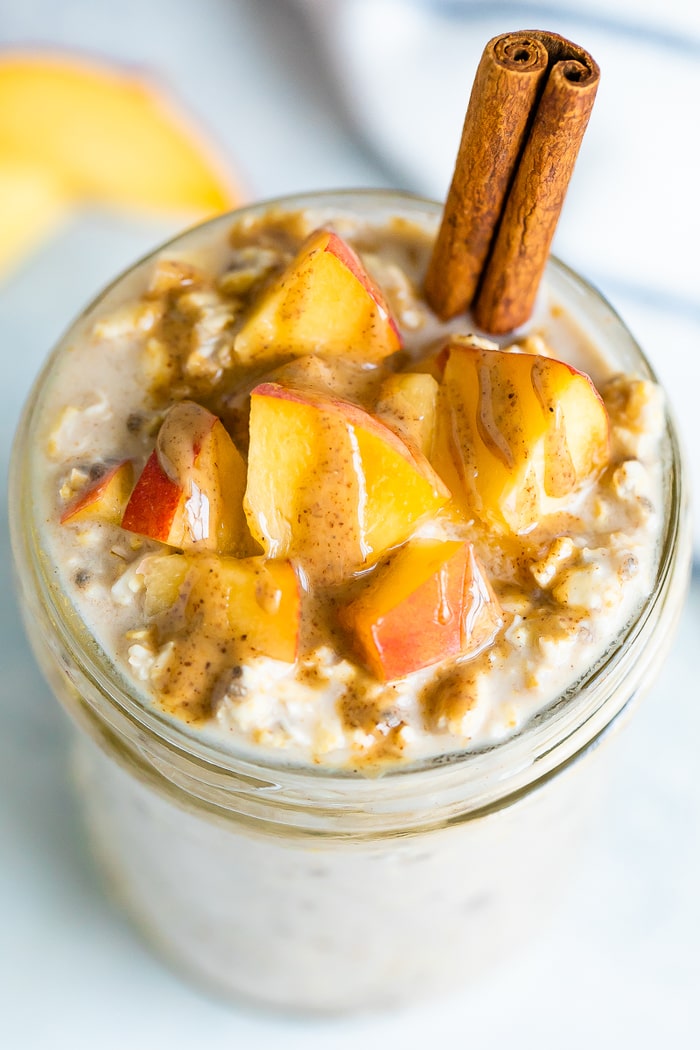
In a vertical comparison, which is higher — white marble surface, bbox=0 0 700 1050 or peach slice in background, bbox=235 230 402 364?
peach slice in background, bbox=235 230 402 364

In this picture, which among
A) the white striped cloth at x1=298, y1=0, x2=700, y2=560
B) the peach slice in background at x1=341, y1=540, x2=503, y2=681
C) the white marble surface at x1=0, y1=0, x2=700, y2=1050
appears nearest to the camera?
the peach slice in background at x1=341, y1=540, x2=503, y2=681

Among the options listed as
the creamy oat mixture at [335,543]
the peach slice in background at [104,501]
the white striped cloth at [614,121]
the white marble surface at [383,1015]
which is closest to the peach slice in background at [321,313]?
the creamy oat mixture at [335,543]

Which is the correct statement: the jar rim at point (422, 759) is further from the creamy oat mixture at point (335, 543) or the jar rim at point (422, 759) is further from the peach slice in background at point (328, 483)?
A: the peach slice in background at point (328, 483)

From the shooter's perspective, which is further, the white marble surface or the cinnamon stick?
the white marble surface

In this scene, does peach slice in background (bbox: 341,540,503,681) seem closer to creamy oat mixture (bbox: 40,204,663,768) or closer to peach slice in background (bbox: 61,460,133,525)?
creamy oat mixture (bbox: 40,204,663,768)

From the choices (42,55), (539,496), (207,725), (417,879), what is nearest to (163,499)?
(207,725)

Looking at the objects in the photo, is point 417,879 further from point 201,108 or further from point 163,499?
point 201,108

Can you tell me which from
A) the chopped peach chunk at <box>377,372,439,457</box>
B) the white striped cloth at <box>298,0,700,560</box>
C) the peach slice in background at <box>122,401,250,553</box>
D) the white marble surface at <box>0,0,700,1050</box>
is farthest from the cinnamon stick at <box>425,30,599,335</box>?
the white striped cloth at <box>298,0,700,560</box>

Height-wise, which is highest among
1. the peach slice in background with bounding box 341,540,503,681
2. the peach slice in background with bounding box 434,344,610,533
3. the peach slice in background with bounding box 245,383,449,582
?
the peach slice in background with bounding box 434,344,610,533
